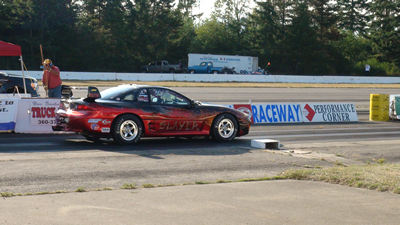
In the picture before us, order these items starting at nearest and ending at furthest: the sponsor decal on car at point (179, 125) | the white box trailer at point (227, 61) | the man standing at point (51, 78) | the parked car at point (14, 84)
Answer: the sponsor decal on car at point (179, 125) → the man standing at point (51, 78) → the parked car at point (14, 84) → the white box trailer at point (227, 61)

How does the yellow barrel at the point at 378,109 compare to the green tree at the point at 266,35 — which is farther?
the green tree at the point at 266,35

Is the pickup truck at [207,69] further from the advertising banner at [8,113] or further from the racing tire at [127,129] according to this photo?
the racing tire at [127,129]

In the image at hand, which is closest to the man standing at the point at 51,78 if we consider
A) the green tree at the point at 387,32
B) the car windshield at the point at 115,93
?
the car windshield at the point at 115,93

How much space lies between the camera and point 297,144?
46.1 feet

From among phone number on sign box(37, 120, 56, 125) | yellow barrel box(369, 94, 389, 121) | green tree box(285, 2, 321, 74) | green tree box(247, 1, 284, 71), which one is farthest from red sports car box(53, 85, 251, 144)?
green tree box(285, 2, 321, 74)

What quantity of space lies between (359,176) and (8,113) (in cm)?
937

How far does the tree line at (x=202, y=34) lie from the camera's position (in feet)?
216

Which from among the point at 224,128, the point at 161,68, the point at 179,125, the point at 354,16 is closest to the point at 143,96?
the point at 179,125

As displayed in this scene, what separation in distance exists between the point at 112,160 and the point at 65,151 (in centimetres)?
156

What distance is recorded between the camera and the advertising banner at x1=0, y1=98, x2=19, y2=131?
1456cm

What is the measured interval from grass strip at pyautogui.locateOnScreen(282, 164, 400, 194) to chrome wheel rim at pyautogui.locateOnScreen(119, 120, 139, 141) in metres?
4.47

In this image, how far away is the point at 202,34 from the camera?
3521 inches

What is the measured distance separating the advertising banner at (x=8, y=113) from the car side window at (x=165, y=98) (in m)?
3.92

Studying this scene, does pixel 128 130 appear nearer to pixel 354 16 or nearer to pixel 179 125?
pixel 179 125
